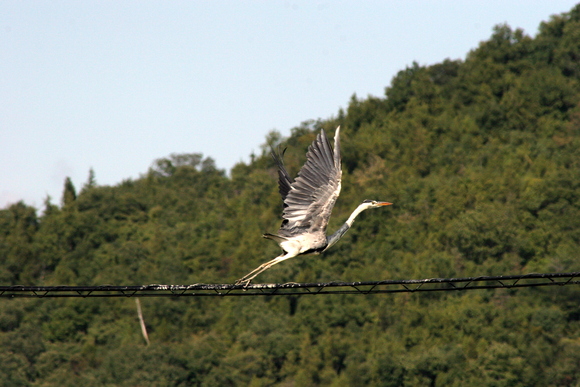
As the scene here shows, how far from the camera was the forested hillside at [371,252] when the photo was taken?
68875mm

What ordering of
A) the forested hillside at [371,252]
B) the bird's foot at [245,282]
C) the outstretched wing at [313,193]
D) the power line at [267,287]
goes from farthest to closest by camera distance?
1. the forested hillside at [371,252]
2. the outstretched wing at [313,193]
3. the bird's foot at [245,282]
4. the power line at [267,287]

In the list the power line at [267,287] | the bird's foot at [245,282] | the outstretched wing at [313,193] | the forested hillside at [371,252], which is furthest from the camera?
the forested hillside at [371,252]

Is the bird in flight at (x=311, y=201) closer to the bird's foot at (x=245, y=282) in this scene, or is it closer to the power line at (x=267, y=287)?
the bird's foot at (x=245, y=282)

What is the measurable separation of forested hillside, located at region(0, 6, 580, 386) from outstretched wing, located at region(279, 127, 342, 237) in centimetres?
4729

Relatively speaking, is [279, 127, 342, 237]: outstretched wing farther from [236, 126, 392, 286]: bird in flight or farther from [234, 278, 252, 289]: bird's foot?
[234, 278, 252, 289]: bird's foot

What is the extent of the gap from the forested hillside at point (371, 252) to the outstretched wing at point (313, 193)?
47295mm

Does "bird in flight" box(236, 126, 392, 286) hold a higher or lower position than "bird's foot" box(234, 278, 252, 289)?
higher

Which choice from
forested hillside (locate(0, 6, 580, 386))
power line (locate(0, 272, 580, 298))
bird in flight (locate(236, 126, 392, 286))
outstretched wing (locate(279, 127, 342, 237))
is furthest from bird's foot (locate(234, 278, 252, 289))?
forested hillside (locate(0, 6, 580, 386))

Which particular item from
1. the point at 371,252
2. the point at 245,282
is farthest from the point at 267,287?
the point at 371,252

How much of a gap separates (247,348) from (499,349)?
800 inches

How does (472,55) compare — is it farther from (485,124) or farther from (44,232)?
(44,232)

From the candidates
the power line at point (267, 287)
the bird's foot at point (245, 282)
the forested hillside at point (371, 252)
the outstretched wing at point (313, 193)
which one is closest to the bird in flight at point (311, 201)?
the outstretched wing at point (313, 193)

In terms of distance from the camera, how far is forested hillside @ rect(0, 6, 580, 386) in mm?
68875

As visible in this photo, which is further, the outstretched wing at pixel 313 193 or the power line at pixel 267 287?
the outstretched wing at pixel 313 193
